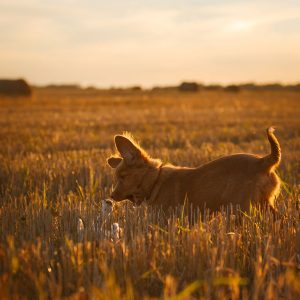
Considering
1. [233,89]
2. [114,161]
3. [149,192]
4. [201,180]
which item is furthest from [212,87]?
[201,180]

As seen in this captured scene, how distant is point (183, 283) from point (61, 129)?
13.6 metres

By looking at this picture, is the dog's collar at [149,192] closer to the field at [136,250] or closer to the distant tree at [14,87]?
the field at [136,250]

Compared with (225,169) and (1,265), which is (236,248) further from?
(1,265)

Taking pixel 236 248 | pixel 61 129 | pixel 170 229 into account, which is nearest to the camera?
pixel 236 248

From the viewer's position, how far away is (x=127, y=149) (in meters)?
5.37

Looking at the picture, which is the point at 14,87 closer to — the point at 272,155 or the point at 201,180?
the point at 201,180

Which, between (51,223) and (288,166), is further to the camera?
(288,166)

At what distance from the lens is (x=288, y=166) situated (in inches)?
321

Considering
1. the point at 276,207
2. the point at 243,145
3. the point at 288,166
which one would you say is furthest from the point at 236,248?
the point at 243,145

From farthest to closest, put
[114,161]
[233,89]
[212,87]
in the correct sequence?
[212,87], [233,89], [114,161]

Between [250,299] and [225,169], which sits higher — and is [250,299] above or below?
below

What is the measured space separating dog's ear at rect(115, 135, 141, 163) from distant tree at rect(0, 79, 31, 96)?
31748 mm

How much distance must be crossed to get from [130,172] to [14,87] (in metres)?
32.3

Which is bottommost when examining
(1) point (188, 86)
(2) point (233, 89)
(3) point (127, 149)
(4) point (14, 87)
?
(3) point (127, 149)
